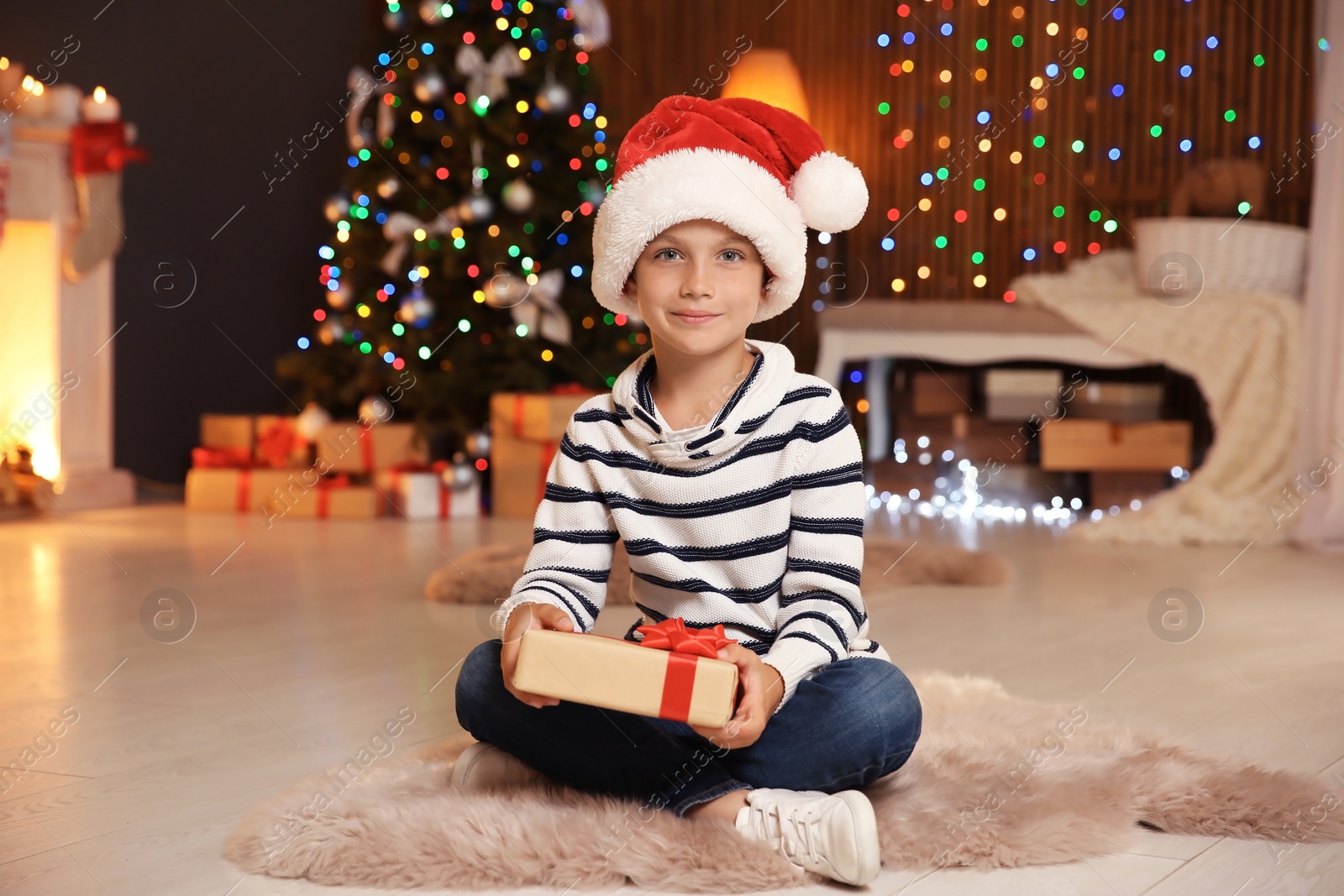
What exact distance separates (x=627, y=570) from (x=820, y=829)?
1466 millimetres

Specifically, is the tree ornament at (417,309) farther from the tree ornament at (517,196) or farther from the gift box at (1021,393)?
the gift box at (1021,393)

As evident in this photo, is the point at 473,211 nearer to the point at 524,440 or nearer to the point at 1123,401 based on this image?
the point at 524,440

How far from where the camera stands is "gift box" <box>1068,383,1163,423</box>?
3.56m

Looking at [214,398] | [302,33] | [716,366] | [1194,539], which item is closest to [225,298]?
[214,398]

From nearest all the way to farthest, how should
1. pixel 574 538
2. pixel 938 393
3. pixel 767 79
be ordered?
pixel 574 538, pixel 938 393, pixel 767 79

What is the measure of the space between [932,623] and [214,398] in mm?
2947

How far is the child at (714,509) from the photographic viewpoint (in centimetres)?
116

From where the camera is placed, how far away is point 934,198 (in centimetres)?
464

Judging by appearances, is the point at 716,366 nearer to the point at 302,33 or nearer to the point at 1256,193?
the point at 1256,193

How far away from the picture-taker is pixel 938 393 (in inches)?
156

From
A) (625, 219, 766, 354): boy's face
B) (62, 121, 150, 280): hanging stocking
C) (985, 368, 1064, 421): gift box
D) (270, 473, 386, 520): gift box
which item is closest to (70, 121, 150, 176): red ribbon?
(62, 121, 150, 280): hanging stocking

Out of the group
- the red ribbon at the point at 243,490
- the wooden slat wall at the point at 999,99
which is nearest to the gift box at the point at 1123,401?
the wooden slat wall at the point at 999,99

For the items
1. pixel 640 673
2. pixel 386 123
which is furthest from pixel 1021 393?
pixel 640 673

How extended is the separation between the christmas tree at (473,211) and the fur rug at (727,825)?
→ 2.36 m
